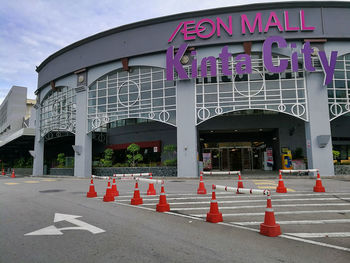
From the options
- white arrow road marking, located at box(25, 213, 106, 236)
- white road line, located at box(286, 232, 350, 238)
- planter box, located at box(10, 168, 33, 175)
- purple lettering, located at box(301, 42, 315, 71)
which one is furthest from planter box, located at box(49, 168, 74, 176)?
white road line, located at box(286, 232, 350, 238)

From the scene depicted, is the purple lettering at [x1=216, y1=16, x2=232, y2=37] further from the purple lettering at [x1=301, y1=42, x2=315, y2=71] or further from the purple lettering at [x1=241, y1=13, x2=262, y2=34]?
the purple lettering at [x1=301, y1=42, x2=315, y2=71]

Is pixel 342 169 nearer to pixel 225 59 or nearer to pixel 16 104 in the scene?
pixel 225 59

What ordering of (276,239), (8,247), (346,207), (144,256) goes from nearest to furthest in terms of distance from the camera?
(144,256) < (8,247) < (276,239) < (346,207)

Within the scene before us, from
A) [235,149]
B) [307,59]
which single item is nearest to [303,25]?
[307,59]

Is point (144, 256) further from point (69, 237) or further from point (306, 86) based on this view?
point (306, 86)

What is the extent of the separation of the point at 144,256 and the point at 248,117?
77.3 ft

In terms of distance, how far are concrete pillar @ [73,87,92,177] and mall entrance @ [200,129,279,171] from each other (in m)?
12.0

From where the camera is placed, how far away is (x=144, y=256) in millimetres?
4258

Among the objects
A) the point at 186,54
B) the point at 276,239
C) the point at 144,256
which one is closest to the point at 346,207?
the point at 276,239

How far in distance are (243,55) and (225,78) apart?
2322mm

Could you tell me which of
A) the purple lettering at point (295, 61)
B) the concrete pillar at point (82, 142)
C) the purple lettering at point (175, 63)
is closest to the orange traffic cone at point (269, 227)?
the purple lettering at point (175, 63)

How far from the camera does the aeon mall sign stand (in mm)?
19547

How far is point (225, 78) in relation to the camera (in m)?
21.7

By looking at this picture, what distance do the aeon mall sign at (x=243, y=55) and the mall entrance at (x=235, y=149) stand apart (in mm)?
9608
